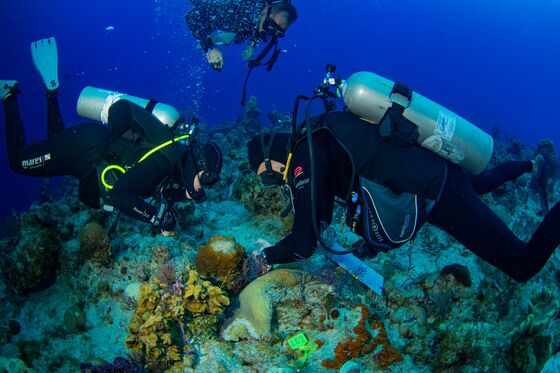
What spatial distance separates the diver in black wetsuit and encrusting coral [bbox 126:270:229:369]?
3.69 feet

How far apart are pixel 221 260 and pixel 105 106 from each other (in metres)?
3.40

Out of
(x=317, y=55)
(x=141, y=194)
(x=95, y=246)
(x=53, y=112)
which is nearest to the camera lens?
(x=141, y=194)

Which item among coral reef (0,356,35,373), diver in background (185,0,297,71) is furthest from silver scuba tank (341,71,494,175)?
diver in background (185,0,297,71)

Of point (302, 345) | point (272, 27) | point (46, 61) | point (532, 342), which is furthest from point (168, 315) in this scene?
point (272, 27)

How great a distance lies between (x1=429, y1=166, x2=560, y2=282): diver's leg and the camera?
11.3 ft

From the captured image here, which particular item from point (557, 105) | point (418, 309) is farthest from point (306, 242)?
point (557, 105)

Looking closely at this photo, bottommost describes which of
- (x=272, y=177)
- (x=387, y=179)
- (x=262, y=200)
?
(x=262, y=200)

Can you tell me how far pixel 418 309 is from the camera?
3.93 m

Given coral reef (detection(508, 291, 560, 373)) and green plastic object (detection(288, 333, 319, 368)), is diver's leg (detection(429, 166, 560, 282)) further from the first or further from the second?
green plastic object (detection(288, 333, 319, 368))

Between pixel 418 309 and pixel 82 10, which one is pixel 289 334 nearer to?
pixel 418 309

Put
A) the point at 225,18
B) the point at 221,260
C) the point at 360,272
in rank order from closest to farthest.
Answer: the point at 221,260 < the point at 360,272 < the point at 225,18

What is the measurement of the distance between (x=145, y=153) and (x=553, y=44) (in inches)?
6917

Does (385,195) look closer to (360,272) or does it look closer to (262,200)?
(360,272)

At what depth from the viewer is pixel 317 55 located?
13325 cm
